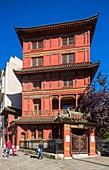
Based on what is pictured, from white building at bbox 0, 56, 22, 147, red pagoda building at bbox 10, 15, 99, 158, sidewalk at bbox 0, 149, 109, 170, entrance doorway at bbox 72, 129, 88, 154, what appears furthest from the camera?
white building at bbox 0, 56, 22, 147

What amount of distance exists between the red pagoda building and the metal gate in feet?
37.7

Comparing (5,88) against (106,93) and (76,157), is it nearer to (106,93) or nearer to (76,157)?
(106,93)

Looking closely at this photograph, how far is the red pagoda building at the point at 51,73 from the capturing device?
32469mm

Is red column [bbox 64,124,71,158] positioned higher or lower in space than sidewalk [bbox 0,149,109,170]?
higher

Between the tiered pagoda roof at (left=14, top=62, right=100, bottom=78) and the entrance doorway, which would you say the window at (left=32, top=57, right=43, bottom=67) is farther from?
the entrance doorway

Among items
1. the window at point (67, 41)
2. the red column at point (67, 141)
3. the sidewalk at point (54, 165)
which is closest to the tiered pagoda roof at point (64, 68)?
the window at point (67, 41)

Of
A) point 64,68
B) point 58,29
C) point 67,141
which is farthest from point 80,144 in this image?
point 58,29

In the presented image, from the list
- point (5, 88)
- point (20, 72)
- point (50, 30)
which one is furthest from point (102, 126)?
point (5, 88)

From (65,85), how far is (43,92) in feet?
11.1

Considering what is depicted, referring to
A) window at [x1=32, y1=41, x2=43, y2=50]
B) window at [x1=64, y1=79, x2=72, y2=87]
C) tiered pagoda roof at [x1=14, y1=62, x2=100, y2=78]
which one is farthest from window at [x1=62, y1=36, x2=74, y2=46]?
window at [x1=64, y1=79, x2=72, y2=87]

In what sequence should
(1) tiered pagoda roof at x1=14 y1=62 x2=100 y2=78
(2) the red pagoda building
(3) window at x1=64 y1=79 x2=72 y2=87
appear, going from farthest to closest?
(3) window at x1=64 y1=79 x2=72 y2=87 < (2) the red pagoda building < (1) tiered pagoda roof at x1=14 y1=62 x2=100 y2=78

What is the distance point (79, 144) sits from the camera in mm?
18734

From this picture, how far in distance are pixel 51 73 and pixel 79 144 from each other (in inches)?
670

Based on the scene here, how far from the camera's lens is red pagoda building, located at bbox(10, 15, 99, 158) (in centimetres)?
3247
